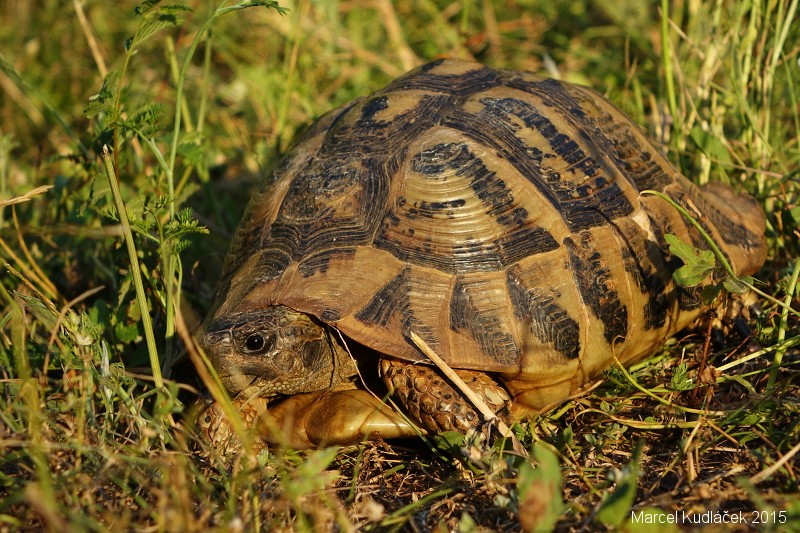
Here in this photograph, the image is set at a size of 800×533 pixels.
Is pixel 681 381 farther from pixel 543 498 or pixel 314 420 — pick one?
pixel 314 420

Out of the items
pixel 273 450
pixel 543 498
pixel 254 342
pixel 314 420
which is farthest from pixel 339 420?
pixel 543 498

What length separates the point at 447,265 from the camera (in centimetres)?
279

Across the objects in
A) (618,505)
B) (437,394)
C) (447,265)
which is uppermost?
(447,265)

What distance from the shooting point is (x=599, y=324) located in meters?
2.86

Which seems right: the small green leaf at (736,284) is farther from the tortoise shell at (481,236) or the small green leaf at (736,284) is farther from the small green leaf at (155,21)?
the small green leaf at (155,21)

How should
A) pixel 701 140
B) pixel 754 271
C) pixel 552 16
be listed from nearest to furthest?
pixel 754 271, pixel 701 140, pixel 552 16

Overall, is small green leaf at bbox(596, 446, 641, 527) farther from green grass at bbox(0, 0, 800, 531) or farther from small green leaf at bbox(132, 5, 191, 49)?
small green leaf at bbox(132, 5, 191, 49)

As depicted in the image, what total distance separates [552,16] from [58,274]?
14.4 ft

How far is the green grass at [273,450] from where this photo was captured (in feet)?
7.22

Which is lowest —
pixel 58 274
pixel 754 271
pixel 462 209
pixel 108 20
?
pixel 754 271

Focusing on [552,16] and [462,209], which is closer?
[462,209]

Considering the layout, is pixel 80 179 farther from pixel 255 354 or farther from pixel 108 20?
pixel 108 20

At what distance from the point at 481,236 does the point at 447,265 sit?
18cm

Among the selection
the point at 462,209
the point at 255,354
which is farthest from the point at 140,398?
the point at 462,209
